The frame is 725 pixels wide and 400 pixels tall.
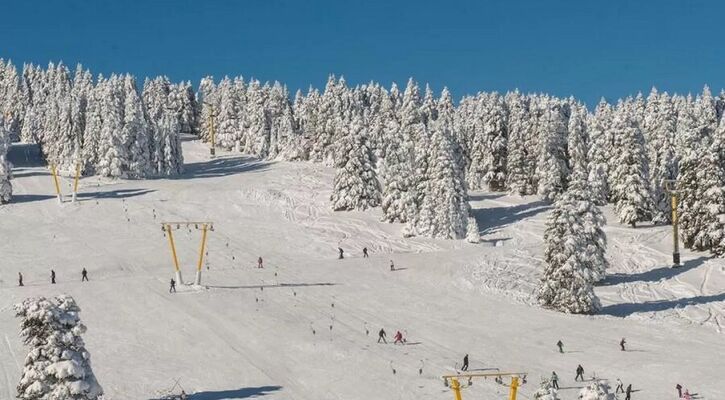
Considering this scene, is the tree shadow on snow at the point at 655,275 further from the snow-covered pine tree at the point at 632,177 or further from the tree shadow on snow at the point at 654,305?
the snow-covered pine tree at the point at 632,177

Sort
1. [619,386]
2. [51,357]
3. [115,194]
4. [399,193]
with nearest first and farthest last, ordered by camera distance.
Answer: [51,357], [619,386], [399,193], [115,194]

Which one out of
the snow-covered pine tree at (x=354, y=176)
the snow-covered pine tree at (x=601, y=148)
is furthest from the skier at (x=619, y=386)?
the snow-covered pine tree at (x=354, y=176)

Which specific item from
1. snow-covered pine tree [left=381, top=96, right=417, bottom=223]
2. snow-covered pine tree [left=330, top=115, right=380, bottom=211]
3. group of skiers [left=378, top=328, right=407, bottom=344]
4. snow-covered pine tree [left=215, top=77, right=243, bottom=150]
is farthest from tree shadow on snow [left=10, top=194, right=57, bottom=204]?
group of skiers [left=378, top=328, right=407, bottom=344]

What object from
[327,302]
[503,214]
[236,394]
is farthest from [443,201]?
[236,394]

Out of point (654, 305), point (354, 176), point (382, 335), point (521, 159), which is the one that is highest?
point (521, 159)

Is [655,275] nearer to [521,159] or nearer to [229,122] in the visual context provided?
[521,159]

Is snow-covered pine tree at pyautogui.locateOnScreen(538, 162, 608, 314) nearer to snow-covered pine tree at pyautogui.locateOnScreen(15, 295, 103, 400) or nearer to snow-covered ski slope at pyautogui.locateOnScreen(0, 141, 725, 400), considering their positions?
snow-covered ski slope at pyautogui.locateOnScreen(0, 141, 725, 400)
